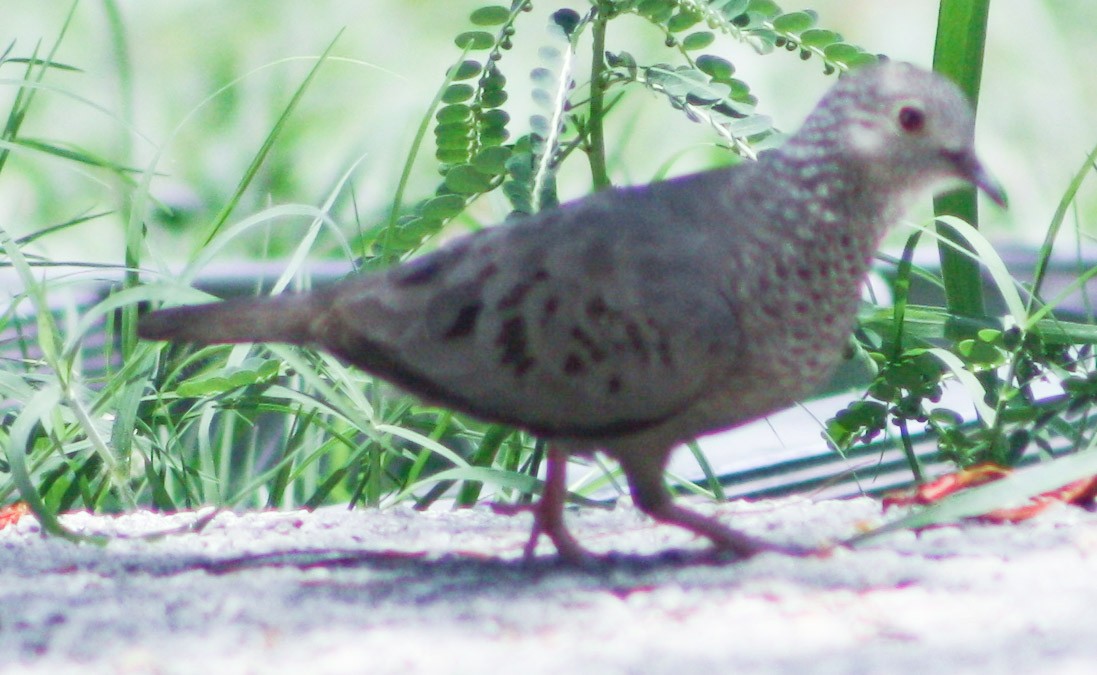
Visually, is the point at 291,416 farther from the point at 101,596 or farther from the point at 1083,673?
the point at 1083,673

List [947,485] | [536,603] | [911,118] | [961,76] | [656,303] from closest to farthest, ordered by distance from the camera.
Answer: [536,603]
[656,303]
[911,118]
[947,485]
[961,76]

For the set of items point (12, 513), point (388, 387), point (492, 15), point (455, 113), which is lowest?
point (12, 513)

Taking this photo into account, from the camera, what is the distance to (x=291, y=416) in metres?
4.17

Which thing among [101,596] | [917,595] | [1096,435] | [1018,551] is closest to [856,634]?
[917,595]

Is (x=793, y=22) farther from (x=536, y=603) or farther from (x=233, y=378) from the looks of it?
(x=536, y=603)

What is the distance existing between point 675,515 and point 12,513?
59.9 inches

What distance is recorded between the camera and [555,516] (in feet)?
9.34

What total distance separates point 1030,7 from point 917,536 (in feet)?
19.8

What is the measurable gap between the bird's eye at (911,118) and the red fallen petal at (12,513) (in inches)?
78.0

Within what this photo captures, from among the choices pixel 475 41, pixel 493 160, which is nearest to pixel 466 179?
pixel 493 160

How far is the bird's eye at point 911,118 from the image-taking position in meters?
2.75

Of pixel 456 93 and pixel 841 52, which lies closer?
pixel 841 52

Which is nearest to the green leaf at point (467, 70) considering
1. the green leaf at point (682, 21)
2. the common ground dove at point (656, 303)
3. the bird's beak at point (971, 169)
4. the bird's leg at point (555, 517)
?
the green leaf at point (682, 21)

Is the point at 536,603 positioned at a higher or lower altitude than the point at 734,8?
lower
